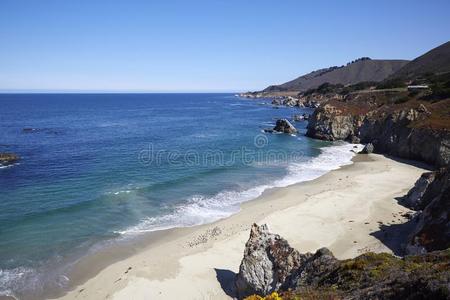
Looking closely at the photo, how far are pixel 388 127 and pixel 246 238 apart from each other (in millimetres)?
40653

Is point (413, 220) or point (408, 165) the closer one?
point (413, 220)

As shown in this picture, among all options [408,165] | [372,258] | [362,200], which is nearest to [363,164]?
[408,165]

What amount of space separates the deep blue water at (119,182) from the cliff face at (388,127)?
18.1ft

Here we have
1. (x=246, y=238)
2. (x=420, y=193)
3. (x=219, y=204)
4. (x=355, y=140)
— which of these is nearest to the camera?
(x=246, y=238)

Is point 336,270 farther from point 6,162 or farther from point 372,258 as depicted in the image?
point 6,162

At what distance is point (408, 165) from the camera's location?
154 feet

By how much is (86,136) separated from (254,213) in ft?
164

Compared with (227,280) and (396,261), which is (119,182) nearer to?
(227,280)

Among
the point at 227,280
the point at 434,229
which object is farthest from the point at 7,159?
the point at 434,229

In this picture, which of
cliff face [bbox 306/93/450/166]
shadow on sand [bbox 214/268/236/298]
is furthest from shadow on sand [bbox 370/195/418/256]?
cliff face [bbox 306/93/450/166]

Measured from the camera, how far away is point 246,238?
25938mm

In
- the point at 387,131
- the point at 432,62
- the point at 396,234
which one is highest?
the point at 432,62

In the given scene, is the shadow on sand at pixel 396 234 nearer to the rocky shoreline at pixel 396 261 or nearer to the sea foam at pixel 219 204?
the rocky shoreline at pixel 396 261

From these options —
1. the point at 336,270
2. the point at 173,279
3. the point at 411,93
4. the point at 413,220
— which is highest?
the point at 411,93
